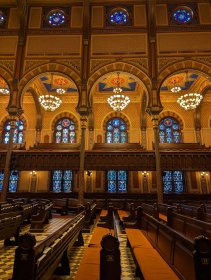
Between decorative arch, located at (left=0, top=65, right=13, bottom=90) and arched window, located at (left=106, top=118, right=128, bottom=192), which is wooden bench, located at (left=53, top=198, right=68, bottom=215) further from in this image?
decorative arch, located at (left=0, top=65, right=13, bottom=90)

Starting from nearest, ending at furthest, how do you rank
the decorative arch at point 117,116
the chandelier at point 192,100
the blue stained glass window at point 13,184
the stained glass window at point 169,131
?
1. the chandelier at point 192,100
2. the blue stained glass window at point 13,184
3. the stained glass window at point 169,131
4. the decorative arch at point 117,116

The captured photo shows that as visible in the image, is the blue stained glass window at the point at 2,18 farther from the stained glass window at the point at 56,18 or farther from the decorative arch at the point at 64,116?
the decorative arch at the point at 64,116

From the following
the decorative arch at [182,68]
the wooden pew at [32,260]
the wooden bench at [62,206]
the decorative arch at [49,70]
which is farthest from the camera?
the decorative arch at [49,70]

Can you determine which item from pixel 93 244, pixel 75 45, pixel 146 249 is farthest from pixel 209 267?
pixel 75 45

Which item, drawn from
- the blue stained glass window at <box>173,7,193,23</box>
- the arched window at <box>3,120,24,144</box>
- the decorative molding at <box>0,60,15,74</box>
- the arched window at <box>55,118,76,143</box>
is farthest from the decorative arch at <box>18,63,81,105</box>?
the blue stained glass window at <box>173,7,193,23</box>

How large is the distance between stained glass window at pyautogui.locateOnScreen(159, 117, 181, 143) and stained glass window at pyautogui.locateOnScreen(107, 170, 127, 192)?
5.20 metres

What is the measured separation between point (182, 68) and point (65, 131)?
481 inches

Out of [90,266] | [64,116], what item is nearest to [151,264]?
[90,266]

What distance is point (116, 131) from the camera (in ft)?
73.0

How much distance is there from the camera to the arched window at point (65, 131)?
72.8 ft

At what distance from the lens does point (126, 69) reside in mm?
15336

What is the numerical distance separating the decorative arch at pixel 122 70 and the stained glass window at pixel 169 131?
8048mm

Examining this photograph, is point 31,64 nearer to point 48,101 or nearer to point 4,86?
point 48,101

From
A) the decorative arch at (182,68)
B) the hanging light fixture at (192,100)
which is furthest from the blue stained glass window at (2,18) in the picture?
the hanging light fixture at (192,100)
